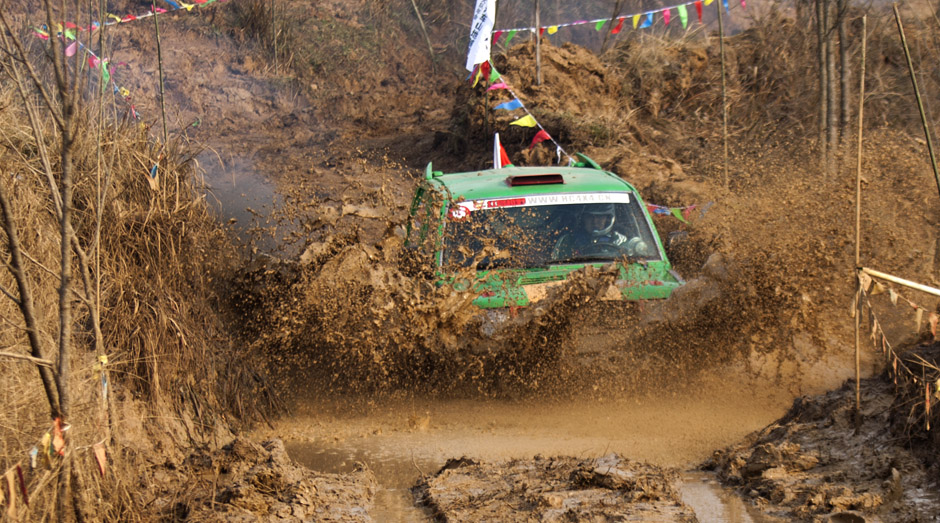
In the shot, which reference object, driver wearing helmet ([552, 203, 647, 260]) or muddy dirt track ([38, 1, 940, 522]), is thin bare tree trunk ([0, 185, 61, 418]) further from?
driver wearing helmet ([552, 203, 647, 260])

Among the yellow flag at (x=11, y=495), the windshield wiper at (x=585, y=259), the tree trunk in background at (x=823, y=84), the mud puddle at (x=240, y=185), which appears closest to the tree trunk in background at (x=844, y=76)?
the tree trunk in background at (x=823, y=84)

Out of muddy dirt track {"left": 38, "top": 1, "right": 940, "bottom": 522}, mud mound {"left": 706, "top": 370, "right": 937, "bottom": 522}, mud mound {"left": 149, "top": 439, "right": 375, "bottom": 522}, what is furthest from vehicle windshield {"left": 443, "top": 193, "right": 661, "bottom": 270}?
mud mound {"left": 149, "top": 439, "right": 375, "bottom": 522}

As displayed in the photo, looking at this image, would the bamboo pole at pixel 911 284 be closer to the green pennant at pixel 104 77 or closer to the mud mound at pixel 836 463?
the mud mound at pixel 836 463

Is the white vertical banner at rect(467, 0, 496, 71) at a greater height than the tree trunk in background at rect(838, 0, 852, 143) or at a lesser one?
greater

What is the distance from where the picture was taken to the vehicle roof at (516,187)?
6355mm

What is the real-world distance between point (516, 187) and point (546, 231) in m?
0.47

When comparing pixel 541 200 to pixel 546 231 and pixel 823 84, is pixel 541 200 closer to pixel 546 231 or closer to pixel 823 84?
pixel 546 231

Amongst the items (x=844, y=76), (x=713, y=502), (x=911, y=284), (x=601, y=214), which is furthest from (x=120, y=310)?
(x=844, y=76)

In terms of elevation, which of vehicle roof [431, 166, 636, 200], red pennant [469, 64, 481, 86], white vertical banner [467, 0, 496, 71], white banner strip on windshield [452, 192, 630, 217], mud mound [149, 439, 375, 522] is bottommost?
mud mound [149, 439, 375, 522]

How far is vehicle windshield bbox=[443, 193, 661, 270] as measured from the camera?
5.85 meters

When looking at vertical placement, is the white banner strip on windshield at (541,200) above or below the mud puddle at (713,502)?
above

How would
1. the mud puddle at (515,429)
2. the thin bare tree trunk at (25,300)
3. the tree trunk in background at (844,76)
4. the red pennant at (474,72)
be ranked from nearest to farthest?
the thin bare tree trunk at (25,300)
the mud puddle at (515,429)
the tree trunk in background at (844,76)
the red pennant at (474,72)

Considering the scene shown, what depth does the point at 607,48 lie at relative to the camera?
16875 mm

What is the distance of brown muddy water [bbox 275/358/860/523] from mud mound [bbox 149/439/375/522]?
0.42 m
